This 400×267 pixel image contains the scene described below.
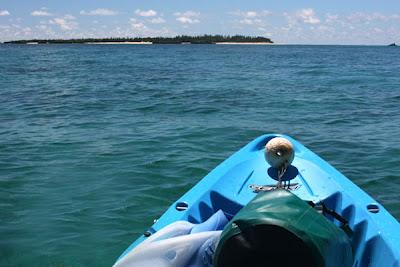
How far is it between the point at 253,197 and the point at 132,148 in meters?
4.65

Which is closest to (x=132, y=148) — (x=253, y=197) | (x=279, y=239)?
(x=253, y=197)

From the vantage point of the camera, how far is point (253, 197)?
A: 3.97 metres

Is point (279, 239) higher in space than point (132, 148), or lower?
higher

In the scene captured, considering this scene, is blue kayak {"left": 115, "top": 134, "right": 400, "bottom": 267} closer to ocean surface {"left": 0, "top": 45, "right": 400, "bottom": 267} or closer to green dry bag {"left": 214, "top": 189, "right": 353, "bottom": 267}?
green dry bag {"left": 214, "top": 189, "right": 353, "bottom": 267}

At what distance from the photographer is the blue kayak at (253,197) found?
2.95m

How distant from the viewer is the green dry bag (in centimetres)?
207

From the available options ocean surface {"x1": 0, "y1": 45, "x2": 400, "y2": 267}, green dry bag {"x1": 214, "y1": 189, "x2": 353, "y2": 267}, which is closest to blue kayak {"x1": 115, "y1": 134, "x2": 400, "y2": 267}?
green dry bag {"x1": 214, "y1": 189, "x2": 353, "y2": 267}

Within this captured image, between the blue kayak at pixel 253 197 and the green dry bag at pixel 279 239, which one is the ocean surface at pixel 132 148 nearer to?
the blue kayak at pixel 253 197

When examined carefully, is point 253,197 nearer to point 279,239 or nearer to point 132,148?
point 279,239

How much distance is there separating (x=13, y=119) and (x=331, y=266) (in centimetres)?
1019

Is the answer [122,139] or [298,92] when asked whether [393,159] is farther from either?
[298,92]

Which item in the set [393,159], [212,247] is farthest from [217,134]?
[212,247]

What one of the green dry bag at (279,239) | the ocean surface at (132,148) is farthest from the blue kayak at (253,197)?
the ocean surface at (132,148)

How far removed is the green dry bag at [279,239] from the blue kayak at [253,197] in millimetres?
419
